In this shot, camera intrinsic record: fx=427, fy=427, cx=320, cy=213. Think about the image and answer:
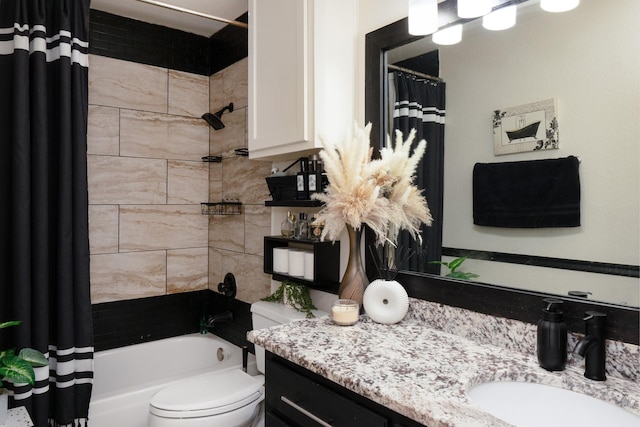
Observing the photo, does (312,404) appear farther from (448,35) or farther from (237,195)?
(237,195)

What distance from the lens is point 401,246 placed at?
68.2 inches

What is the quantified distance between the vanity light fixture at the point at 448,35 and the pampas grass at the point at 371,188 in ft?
1.24

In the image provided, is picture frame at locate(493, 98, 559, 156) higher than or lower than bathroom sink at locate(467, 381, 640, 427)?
higher

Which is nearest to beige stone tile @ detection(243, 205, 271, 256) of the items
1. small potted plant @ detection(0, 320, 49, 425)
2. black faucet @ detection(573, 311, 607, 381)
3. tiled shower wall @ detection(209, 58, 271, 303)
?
tiled shower wall @ detection(209, 58, 271, 303)

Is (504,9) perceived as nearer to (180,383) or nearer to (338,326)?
(338,326)

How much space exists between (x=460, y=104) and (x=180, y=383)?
180 cm

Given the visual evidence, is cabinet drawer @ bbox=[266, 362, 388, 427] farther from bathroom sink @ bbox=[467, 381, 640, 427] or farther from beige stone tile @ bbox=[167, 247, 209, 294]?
beige stone tile @ bbox=[167, 247, 209, 294]

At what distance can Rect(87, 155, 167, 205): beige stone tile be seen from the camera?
2742 mm

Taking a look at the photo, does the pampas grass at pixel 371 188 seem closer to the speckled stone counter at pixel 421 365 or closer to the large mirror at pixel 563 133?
the large mirror at pixel 563 133

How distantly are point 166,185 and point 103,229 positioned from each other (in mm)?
502

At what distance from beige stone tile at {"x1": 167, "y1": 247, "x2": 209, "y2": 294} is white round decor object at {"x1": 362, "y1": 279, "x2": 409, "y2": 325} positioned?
187cm

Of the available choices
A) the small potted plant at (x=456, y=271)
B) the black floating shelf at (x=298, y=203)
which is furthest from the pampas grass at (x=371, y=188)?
the black floating shelf at (x=298, y=203)

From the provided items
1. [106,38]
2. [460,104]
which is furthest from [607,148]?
[106,38]

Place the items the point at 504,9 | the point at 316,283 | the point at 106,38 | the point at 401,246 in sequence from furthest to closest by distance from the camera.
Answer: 1. the point at 106,38
2. the point at 316,283
3. the point at 401,246
4. the point at 504,9
